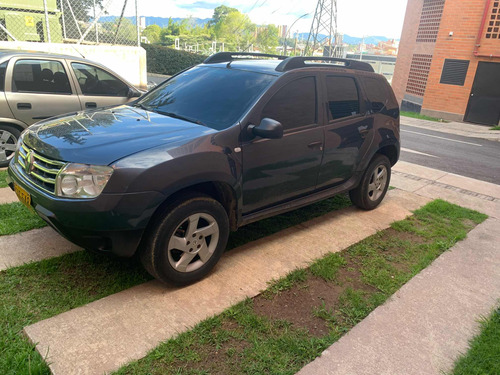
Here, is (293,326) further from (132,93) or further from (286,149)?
(132,93)

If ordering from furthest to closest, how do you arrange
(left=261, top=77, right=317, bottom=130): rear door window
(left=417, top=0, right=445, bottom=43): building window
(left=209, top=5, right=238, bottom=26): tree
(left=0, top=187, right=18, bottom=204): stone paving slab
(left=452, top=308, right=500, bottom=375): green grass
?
1. (left=209, top=5, right=238, bottom=26): tree
2. (left=417, top=0, right=445, bottom=43): building window
3. (left=0, top=187, right=18, bottom=204): stone paving slab
4. (left=261, top=77, right=317, bottom=130): rear door window
5. (left=452, top=308, right=500, bottom=375): green grass

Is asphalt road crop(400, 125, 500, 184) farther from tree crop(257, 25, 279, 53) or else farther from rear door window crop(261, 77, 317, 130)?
tree crop(257, 25, 279, 53)

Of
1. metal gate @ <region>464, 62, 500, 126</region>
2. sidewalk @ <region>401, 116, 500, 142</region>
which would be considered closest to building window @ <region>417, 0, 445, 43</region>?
metal gate @ <region>464, 62, 500, 126</region>

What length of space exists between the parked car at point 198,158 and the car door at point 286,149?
0.4 inches

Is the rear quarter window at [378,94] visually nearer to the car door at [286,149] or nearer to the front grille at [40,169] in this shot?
the car door at [286,149]

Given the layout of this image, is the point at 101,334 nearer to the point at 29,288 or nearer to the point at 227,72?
the point at 29,288

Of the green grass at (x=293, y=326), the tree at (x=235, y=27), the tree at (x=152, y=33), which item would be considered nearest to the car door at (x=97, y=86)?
the green grass at (x=293, y=326)

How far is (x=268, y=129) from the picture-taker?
329 cm

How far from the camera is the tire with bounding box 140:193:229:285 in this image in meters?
2.97

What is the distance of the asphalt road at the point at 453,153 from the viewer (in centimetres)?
850

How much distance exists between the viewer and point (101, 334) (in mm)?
2637

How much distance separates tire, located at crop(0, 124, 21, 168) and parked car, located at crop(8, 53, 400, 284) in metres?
2.60

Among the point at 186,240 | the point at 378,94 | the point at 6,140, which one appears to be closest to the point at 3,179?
the point at 6,140

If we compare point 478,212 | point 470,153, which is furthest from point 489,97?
point 478,212
